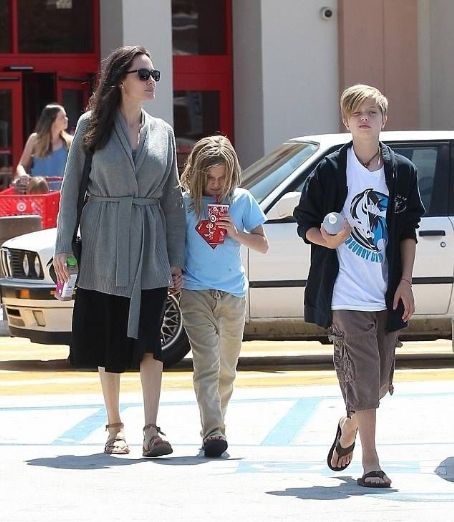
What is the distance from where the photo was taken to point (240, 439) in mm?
8484

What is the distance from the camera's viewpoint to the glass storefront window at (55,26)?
20.7 m

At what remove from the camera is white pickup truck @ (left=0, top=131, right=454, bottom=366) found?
1118cm

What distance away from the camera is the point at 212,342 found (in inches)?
310

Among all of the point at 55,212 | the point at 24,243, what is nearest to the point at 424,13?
the point at 55,212

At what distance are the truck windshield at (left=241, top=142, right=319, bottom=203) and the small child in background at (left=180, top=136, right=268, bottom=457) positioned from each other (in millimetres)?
3344

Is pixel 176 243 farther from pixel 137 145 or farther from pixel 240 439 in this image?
pixel 240 439

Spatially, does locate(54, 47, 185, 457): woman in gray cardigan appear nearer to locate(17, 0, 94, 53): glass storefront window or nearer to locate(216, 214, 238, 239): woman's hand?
locate(216, 214, 238, 239): woman's hand

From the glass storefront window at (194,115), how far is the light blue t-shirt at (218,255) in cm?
1327

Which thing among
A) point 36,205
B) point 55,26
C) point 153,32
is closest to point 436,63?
point 153,32

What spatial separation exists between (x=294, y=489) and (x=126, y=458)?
1.10 m

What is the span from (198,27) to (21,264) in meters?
10.6

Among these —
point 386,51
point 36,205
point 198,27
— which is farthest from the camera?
point 198,27

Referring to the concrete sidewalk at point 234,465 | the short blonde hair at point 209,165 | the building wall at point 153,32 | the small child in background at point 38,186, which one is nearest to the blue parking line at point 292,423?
the concrete sidewalk at point 234,465

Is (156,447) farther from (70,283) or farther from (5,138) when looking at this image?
(5,138)
